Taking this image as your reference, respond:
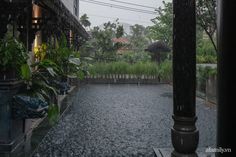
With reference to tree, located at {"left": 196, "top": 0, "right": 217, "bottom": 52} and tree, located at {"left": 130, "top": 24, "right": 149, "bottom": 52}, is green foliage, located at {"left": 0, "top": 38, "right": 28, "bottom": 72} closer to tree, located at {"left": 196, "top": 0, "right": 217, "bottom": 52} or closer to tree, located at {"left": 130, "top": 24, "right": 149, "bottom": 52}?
tree, located at {"left": 196, "top": 0, "right": 217, "bottom": 52}

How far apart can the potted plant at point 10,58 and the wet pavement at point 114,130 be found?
117 cm

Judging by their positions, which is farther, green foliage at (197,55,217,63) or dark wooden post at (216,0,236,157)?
green foliage at (197,55,217,63)

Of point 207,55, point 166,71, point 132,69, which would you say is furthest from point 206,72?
point 207,55

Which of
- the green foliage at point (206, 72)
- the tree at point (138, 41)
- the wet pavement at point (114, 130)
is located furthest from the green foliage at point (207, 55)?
the tree at point (138, 41)

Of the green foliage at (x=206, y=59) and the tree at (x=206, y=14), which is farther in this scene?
the green foliage at (x=206, y=59)

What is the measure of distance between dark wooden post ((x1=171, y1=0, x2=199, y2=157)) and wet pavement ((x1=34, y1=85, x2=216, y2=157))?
3.44ft

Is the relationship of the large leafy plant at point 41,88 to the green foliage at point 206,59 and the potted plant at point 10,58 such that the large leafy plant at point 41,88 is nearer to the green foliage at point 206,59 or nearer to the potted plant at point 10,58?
the potted plant at point 10,58

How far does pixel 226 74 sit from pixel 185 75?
6.33 ft

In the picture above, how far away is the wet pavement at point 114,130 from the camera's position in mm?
3979

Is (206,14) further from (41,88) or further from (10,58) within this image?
(10,58)

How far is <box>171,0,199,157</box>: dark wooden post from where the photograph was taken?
2924 mm

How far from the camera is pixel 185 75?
116 inches

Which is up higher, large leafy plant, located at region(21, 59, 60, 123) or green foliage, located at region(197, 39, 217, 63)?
green foliage, located at region(197, 39, 217, 63)

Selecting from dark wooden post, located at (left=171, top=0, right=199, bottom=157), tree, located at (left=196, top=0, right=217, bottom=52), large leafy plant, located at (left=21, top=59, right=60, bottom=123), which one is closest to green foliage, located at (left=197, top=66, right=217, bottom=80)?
tree, located at (left=196, top=0, right=217, bottom=52)
